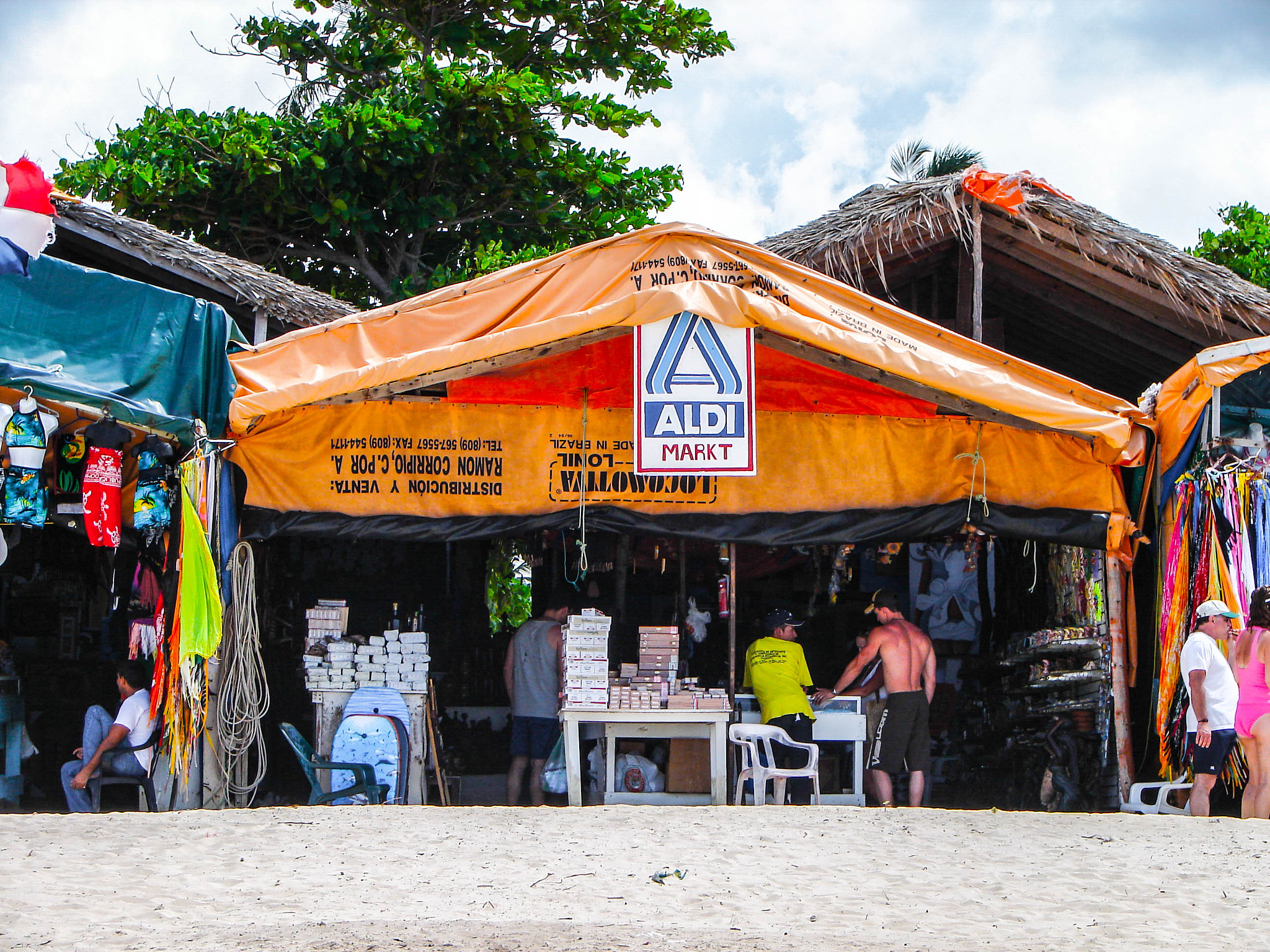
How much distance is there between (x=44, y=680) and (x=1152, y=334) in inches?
390

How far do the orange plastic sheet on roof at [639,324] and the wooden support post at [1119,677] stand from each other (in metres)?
1.12

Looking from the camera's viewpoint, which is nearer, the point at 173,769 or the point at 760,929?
the point at 760,929

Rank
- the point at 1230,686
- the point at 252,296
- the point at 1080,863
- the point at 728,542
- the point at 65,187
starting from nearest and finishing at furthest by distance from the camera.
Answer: the point at 1080,863 < the point at 1230,686 < the point at 728,542 < the point at 252,296 < the point at 65,187

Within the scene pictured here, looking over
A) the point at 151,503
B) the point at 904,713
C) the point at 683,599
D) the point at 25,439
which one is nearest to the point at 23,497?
the point at 25,439

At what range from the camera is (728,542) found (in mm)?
→ 8969

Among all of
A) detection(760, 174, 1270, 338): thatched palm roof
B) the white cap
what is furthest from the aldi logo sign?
the white cap

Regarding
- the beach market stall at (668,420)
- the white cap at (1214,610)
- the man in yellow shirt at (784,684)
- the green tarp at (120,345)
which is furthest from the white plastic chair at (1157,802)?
the green tarp at (120,345)

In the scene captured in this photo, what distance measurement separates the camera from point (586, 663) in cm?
877

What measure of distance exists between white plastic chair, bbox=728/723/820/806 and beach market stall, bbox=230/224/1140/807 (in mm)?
565

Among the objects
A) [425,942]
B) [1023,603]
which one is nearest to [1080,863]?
[425,942]

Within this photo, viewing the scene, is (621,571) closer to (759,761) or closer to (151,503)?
(759,761)

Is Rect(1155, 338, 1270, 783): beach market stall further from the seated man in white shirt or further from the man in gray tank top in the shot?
the seated man in white shirt

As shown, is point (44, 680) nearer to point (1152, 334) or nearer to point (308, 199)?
point (308, 199)

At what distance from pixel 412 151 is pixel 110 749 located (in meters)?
11.1
